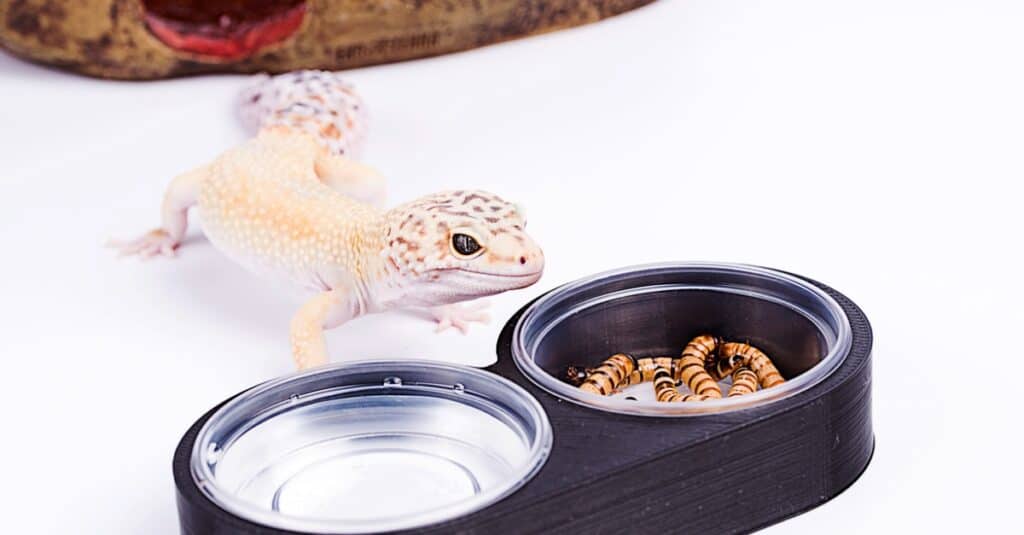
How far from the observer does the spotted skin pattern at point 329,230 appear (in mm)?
2225

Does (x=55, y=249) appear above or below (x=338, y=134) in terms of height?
below

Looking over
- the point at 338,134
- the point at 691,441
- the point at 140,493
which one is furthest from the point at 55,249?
the point at 691,441

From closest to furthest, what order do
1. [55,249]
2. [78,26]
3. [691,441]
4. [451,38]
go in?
[691,441] < [55,249] < [78,26] < [451,38]

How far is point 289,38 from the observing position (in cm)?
360

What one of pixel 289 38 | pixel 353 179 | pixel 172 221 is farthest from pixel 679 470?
pixel 289 38

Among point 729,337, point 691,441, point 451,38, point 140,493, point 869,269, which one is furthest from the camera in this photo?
point 451,38

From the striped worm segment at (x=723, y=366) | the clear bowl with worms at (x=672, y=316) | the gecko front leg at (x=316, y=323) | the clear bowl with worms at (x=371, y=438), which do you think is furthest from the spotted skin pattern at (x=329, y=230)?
the striped worm segment at (x=723, y=366)

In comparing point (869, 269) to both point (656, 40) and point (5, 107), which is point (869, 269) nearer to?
point (656, 40)

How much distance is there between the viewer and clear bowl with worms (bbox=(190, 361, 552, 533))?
6.47 feet

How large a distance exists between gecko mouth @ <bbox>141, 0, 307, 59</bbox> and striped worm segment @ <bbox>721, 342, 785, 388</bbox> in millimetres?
1718

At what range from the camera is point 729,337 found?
2.32m

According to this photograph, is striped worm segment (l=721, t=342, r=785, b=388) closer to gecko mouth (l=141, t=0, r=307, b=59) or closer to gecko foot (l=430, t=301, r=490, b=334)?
gecko foot (l=430, t=301, r=490, b=334)

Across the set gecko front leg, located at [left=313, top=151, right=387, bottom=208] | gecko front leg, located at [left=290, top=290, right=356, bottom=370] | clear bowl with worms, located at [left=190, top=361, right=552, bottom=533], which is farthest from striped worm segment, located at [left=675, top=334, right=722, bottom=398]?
gecko front leg, located at [left=313, top=151, right=387, bottom=208]

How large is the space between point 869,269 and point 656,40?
1.34 m
